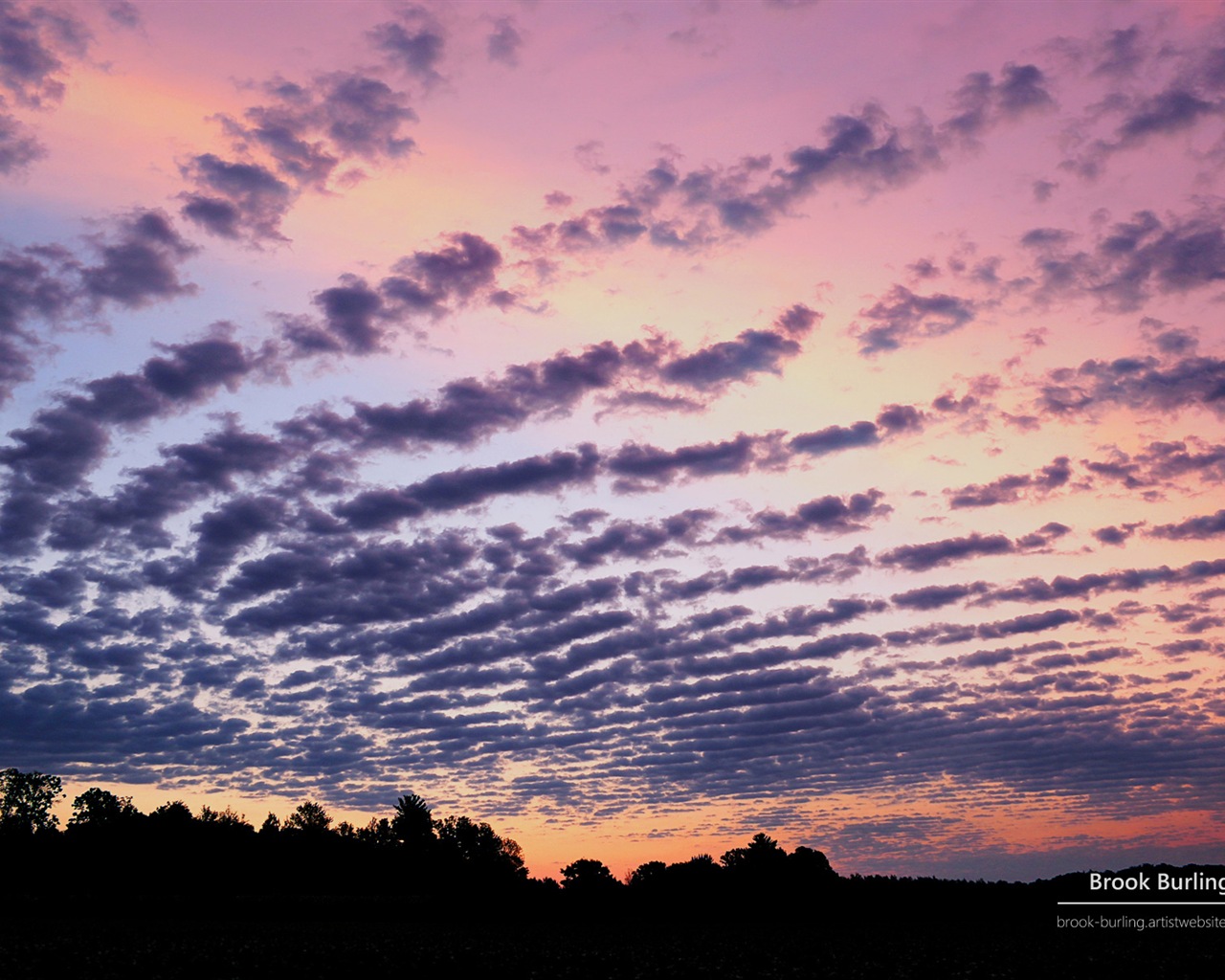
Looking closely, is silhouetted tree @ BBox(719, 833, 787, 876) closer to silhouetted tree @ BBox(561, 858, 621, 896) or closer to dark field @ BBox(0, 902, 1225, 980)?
silhouetted tree @ BBox(561, 858, 621, 896)

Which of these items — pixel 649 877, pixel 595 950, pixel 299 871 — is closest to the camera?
pixel 595 950

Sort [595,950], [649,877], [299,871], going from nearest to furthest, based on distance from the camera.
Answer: [595,950] → [649,877] → [299,871]

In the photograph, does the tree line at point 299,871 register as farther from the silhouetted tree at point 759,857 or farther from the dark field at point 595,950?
the dark field at point 595,950

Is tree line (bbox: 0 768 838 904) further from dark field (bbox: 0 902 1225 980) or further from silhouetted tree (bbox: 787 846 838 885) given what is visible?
dark field (bbox: 0 902 1225 980)

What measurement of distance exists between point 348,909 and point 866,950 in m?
89.2

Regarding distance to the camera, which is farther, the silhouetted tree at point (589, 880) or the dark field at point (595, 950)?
the silhouetted tree at point (589, 880)

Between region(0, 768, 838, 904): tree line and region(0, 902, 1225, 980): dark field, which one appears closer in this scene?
region(0, 902, 1225, 980): dark field

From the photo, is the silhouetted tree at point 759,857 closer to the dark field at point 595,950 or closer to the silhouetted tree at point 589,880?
the silhouetted tree at point 589,880

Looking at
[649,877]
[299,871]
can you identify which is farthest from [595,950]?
[299,871]

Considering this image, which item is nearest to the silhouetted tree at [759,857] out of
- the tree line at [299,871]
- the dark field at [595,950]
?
the tree line at [299,871]

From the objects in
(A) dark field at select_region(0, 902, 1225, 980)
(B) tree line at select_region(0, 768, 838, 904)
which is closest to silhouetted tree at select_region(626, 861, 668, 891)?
(B) tree line at select_region(0, 768, 838, 904)

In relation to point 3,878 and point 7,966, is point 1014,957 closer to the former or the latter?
point 7,966

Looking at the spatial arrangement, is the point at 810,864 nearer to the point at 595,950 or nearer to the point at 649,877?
the point at 649,877

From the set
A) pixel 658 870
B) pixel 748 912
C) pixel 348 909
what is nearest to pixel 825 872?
pixel 658 870
